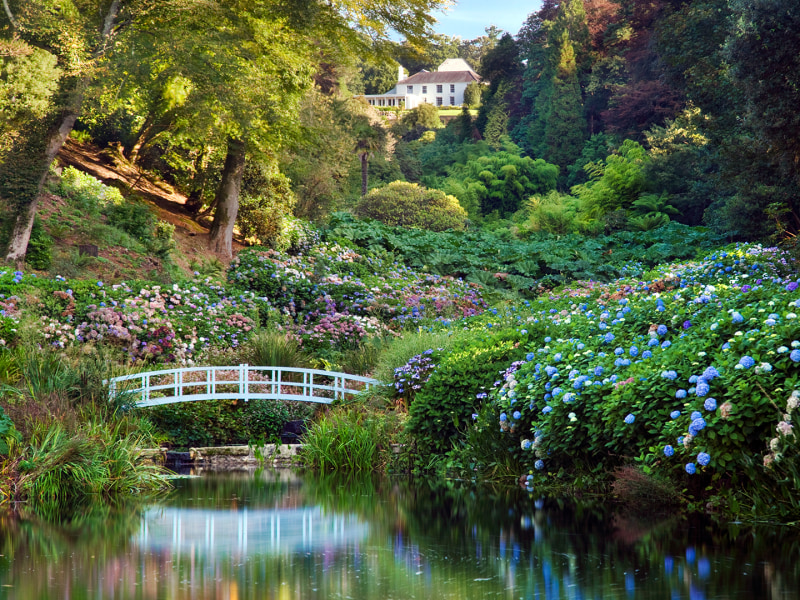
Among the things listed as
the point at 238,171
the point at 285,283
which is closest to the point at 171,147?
the point at 238,171

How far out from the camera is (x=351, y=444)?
932 centimetres

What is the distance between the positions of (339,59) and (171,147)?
4.69 metres

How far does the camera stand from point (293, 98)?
1728 centimetres

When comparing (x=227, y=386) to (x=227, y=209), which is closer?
(x=227, y=386)

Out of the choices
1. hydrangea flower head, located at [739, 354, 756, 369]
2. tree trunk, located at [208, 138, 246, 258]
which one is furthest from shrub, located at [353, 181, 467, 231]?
hydrangea flower head, located at [739, 354, 756, 369]

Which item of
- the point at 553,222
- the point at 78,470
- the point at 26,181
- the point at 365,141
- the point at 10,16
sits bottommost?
the point at 78,470

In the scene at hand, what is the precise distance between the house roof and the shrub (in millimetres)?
44995

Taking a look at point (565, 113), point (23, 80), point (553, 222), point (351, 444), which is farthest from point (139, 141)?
point (565, 113)

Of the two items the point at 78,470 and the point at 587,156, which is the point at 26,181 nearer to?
the point at 78,470

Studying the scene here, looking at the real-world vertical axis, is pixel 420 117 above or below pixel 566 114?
above

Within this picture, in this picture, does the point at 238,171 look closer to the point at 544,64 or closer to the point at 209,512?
the point at 209,512

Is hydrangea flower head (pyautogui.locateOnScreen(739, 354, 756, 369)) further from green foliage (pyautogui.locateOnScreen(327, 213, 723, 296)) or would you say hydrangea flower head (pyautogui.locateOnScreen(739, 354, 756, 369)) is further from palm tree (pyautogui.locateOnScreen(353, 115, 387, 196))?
palm tree (pyautogui.locateOnScreen(353, 115, 387, 196))

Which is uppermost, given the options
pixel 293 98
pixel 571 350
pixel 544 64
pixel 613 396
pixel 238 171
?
pixel 544 64

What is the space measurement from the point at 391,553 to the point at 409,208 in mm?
23621
